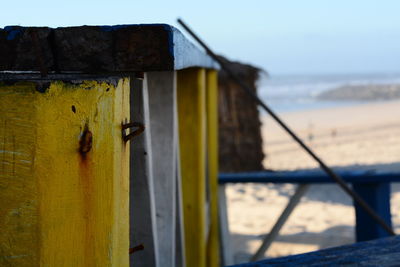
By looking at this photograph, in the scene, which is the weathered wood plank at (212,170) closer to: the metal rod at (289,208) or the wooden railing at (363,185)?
the wooden railing at (363,185)

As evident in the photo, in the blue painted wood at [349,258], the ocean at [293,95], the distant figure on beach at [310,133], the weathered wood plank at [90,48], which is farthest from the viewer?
the ocean at [293,95]

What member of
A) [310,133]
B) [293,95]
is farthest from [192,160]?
[293,95]

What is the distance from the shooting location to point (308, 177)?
426 cm

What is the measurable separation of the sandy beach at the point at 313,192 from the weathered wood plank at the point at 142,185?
454cm

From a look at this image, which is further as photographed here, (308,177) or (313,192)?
(313,192)

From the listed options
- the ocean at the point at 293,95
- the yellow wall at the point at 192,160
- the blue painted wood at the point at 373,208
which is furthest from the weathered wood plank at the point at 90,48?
the ocean at the point at 293,95

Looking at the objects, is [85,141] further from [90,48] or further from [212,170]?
[212,170]

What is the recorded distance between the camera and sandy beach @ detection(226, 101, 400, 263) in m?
7.21

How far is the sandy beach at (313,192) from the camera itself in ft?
23.6

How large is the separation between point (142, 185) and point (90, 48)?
1.85 feet

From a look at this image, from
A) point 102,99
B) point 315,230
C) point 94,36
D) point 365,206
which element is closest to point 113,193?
point 102,99

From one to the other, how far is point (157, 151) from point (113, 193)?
3.35ft

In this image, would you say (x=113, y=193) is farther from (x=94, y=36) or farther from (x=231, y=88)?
(x=231, y=88)

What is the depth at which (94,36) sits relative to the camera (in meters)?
1.33
